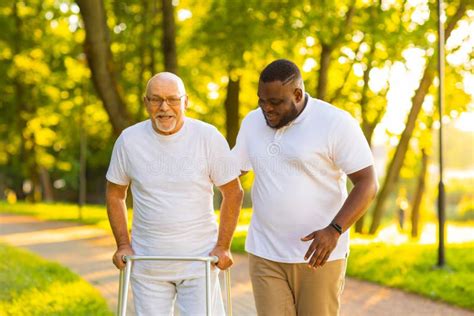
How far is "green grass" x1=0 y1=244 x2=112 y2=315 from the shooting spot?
9.75 m

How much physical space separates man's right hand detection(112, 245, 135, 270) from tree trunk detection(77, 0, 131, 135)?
12.7 metres

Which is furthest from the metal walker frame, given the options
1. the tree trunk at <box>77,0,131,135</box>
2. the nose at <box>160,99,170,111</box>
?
the tree trunk at <box>77,0,131,135</box>

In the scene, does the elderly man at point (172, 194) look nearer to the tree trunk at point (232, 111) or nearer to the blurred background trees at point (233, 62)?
the blurred background trees at point (233, 62)

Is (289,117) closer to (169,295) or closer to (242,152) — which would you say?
(242,152)

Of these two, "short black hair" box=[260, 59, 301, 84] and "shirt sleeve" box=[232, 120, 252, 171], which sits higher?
"short black hair" box=[260, 59, 301, 84]

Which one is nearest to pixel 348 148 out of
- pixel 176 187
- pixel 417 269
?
pixel 176 187

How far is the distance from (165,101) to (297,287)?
113 centimetres

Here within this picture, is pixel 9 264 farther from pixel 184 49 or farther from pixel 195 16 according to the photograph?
pixel 195 16

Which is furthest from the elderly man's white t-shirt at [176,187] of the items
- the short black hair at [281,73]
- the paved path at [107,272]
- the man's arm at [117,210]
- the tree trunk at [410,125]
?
the tree trunk at [410,125]

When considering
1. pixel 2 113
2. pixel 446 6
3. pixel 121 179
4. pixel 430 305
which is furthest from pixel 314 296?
pixel 2 113

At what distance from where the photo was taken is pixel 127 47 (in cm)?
2973

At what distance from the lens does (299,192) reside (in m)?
5.07

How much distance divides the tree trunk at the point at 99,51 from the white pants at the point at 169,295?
12744 mm

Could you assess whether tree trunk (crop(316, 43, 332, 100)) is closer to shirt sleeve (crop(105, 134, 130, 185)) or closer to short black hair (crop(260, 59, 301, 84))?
shirt sleeve (crop(105, 134, 130, 185))
